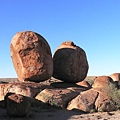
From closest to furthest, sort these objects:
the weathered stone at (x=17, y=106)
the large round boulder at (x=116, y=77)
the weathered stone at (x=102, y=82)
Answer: the weathered stone at (x=17, y=106) → the weathered stone at (x=102, y=82) → the large round boulder at (x=116, y=77)

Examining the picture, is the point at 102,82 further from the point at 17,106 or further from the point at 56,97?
the point at 17,106

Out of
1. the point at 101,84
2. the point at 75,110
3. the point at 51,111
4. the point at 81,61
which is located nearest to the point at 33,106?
the point at 51,111

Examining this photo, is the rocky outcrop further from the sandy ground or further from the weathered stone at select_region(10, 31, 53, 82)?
the weathered stone at select_region(10, 31, 53, 82)

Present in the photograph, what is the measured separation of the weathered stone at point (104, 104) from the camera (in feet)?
50.4

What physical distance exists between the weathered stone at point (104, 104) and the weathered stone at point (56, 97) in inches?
71.6

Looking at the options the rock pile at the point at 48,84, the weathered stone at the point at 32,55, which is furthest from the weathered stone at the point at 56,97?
the weathered stone at the point at 32,55

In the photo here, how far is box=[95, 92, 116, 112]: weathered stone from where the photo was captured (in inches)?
605

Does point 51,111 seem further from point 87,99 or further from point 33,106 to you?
point 87,99

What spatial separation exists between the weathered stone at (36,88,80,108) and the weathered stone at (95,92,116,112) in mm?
1820

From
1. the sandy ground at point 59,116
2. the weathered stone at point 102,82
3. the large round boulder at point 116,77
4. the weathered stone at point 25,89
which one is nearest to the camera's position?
the sandy ground at point 59,116

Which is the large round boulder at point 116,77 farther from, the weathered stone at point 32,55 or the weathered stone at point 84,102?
the weathered stone at point 84,102

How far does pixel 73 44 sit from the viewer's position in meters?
21.7

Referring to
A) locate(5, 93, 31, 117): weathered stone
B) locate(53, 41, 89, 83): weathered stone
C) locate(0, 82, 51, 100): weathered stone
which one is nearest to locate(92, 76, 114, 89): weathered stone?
locate(53, 41, 89, 83): weathered stone

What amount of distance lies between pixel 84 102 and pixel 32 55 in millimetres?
5280
